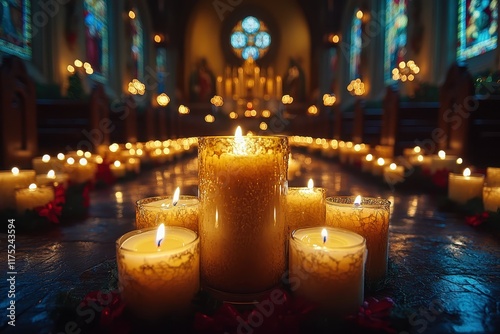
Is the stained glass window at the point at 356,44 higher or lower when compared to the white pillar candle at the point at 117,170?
higher

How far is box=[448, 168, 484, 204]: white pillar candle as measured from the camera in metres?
2.43

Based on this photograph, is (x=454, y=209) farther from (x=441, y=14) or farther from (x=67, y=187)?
(x=441, y=14)

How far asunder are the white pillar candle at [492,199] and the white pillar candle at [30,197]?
2.50m

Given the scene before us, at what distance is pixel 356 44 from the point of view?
17.0m

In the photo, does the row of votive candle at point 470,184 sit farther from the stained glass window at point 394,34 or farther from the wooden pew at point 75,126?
the stained glass window at point 394,34

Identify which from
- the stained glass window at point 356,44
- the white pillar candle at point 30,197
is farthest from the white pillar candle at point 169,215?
the stained glass window at point 356,44

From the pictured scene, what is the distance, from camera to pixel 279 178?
3.45 ft

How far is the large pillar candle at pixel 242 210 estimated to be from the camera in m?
1.00

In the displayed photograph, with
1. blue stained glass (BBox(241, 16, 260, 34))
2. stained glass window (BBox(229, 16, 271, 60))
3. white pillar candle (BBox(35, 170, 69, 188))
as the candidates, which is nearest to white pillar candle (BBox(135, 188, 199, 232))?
white pillar candle (BBox(35, 170, 69, 188))

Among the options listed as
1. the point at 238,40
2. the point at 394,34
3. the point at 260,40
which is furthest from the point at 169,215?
the point at 238,40

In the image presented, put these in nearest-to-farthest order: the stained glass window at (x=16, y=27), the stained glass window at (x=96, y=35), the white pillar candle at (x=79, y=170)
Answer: the white pillar candle at (x=79, y=170) < the stained glass window at (x=16, y=27) < the stained glass window at (x=96, y=35)

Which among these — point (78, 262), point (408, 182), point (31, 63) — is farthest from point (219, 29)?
point (78, 262)

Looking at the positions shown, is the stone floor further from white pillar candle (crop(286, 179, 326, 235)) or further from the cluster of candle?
white pillar candle (crop(286, 179, 326, 235))

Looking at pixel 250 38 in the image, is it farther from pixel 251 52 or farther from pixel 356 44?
pixel 356 44
